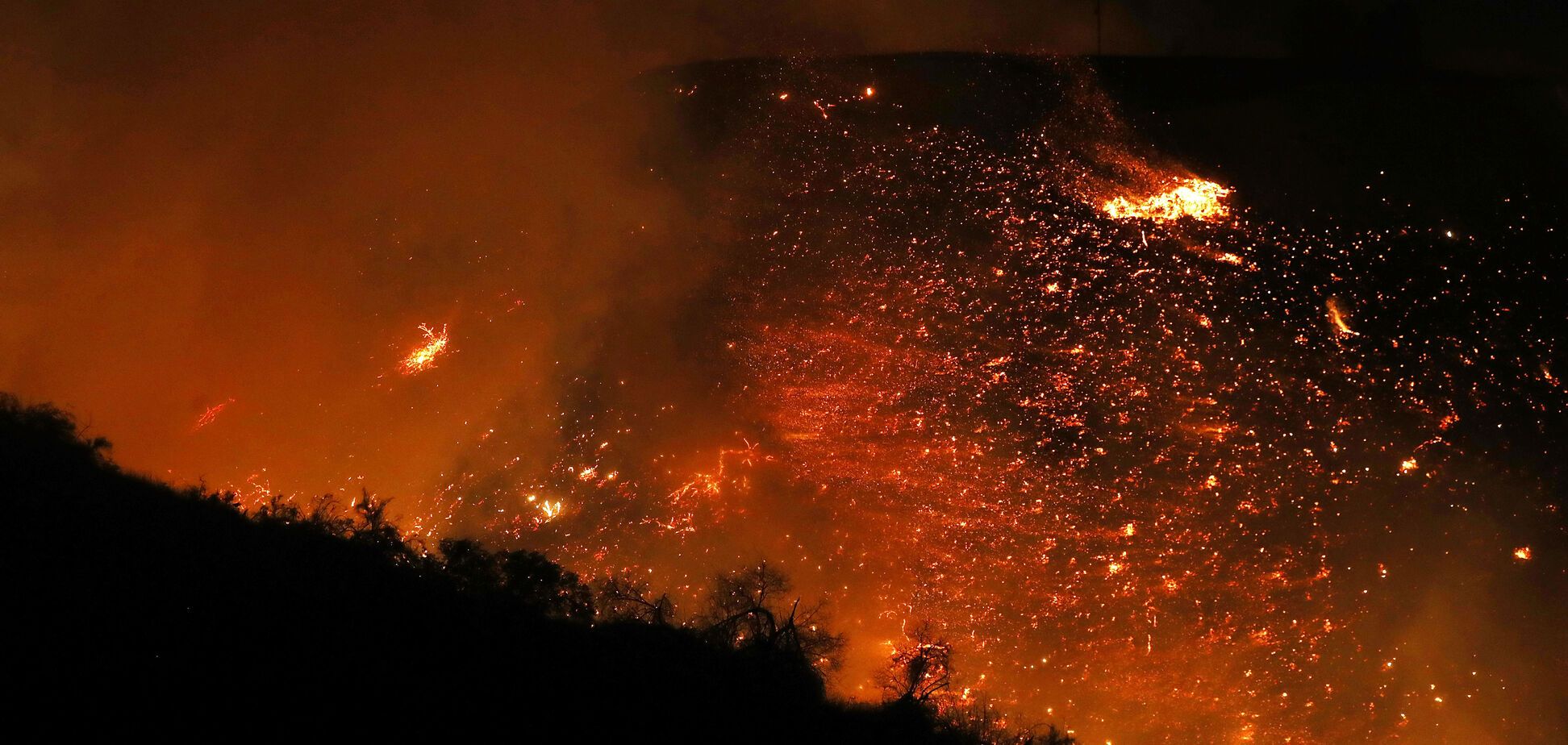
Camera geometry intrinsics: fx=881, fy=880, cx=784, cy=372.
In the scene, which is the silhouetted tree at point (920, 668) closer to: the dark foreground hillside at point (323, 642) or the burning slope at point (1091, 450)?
the burning slope at point (1091, 450)

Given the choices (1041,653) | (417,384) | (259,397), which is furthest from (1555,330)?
(259,397)

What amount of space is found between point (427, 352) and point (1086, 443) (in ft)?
32.1

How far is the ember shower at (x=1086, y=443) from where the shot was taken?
1036 centimetres

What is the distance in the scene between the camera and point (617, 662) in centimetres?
896

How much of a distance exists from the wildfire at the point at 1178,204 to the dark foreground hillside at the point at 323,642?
782 centimetres

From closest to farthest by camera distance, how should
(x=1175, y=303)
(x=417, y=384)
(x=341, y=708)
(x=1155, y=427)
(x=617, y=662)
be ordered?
1. (x=341, y=708)
2. (x=617, y=662)
3. (x=1155, y=427)
4. (x=1175, y=303)
5. (x=417, y=384)

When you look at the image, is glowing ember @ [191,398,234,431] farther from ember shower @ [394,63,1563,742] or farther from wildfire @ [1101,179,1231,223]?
wildfire @ [1101,179,1231,223]

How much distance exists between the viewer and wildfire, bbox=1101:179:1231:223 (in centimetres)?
1288

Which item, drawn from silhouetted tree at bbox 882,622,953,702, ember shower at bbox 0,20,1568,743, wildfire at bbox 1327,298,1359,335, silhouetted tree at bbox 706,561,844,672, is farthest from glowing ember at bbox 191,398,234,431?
wildfire at bbox 1327,298,1359,335

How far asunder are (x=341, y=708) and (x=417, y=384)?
6.50 metres

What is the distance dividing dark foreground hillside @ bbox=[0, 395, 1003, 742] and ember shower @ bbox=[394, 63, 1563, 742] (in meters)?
1.78

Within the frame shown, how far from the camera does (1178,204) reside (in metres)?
13.0

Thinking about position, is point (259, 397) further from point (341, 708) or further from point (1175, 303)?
point (1175, 303)

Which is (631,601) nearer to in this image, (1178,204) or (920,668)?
(920,668)
